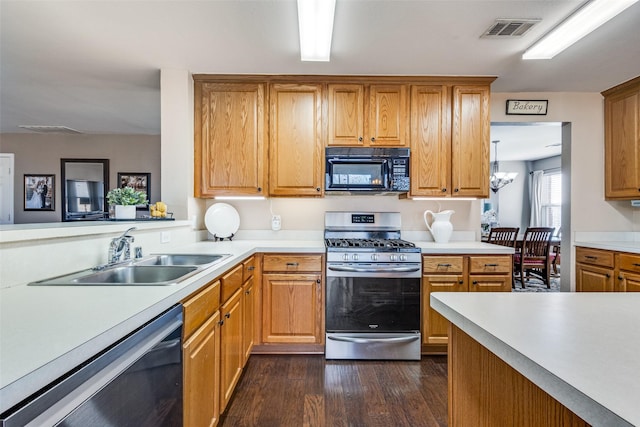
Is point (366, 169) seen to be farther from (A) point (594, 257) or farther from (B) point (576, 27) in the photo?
(A) point (594, 257)

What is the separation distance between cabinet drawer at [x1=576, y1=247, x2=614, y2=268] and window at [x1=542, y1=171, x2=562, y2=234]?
4599 millimetres

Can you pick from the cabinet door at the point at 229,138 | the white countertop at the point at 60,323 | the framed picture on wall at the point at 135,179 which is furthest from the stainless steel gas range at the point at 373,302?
the framed picture on wall at the point at 135,179

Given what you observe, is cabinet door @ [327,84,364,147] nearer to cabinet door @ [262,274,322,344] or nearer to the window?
cabinet door @ [262,274,322,344]

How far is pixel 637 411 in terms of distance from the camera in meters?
0.42

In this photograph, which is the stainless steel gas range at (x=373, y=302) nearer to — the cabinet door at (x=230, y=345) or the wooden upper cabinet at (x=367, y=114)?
the cabinet door at (x=230, y=345)

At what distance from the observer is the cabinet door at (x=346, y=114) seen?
284 centimetres

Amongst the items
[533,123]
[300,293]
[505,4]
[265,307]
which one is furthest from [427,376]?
[533,123]

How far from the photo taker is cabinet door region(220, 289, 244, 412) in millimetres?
1699

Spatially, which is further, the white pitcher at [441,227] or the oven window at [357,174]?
the white pitcher at [441,227]

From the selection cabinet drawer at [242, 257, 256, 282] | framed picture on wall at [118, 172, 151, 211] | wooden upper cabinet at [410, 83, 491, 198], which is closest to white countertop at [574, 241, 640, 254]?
wooden upper cabinet at [410, 83, 491, 198]

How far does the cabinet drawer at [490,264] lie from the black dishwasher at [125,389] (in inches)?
89.9

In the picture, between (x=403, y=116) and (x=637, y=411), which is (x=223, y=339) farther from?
(x=403, y=116)

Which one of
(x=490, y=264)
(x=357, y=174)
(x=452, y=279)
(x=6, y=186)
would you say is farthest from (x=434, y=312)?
(x=6, y=186)

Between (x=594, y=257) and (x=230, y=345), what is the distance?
3273 mm
